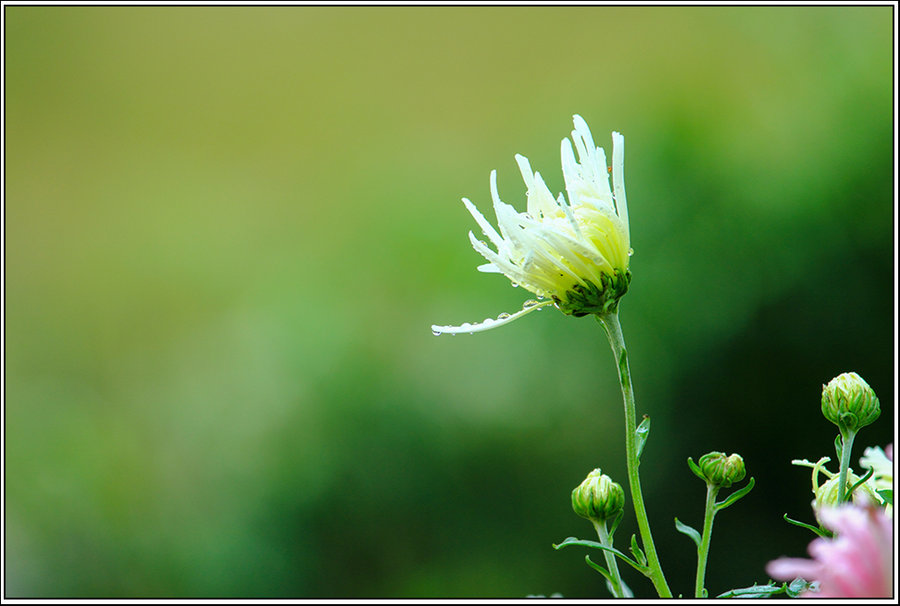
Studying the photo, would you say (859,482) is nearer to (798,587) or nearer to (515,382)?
(798,587)

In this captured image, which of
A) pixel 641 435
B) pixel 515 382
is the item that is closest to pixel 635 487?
pixel 641 435

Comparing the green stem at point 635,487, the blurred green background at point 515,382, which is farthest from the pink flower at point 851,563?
the blurred green background at point 515,382

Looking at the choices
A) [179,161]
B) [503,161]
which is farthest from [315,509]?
[179,161]

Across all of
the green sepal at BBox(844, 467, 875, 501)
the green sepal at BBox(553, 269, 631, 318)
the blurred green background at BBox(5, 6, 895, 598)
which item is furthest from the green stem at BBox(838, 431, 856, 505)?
the blurred green background at BBox(5, 6, 895, 598)

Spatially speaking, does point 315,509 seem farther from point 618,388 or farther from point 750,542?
point 750,542

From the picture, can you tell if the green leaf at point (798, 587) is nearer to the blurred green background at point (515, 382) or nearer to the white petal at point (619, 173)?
the white petal at point (619, 173)

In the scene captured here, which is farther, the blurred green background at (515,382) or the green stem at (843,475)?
the blurred green background at (515,382)
